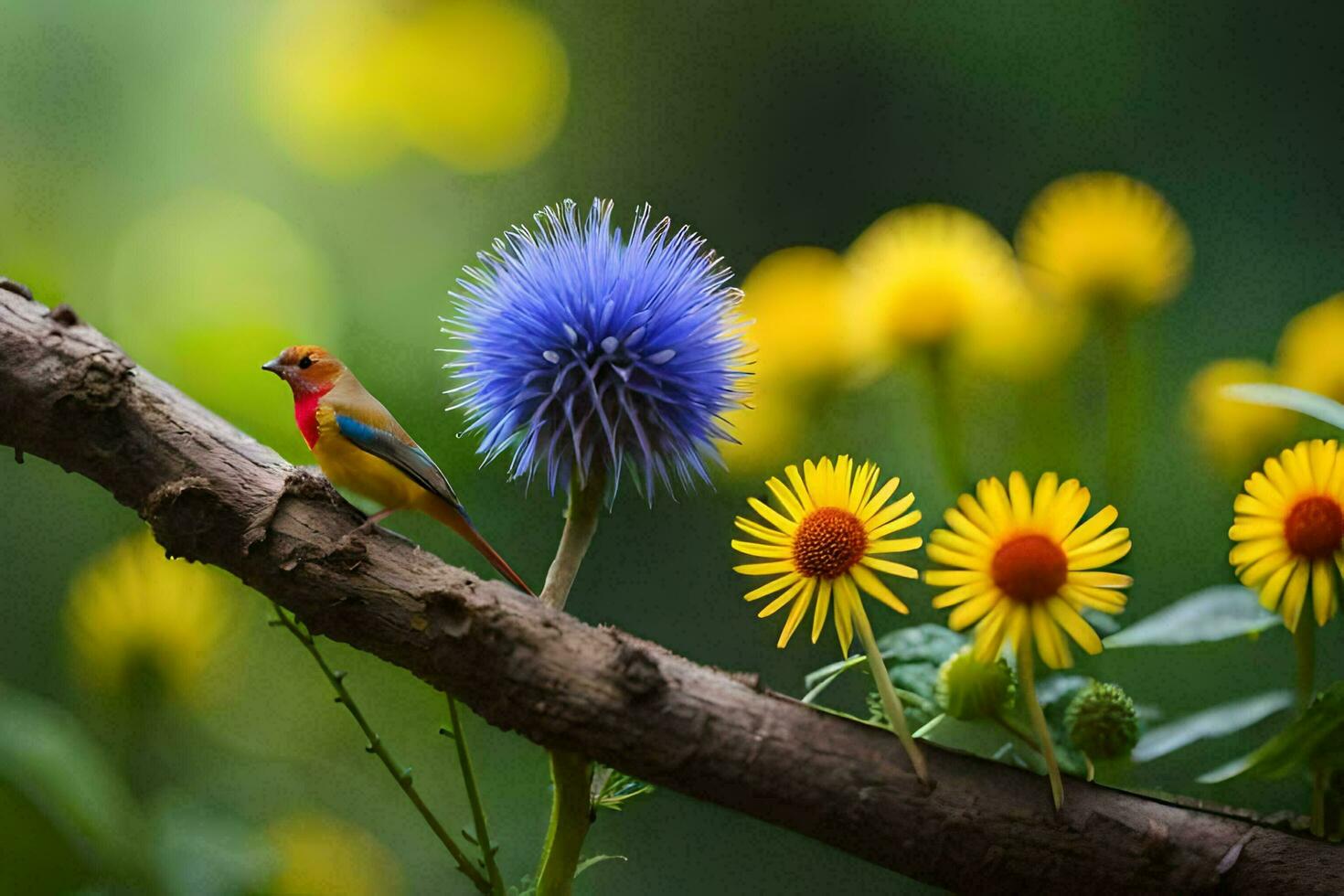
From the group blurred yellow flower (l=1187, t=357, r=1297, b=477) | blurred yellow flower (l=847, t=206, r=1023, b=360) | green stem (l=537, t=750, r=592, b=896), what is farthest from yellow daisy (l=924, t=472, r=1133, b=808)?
blurred yellow flower (l=1187, t=357, r=1297, b=477)

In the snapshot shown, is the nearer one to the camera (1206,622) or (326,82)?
(1206,622)

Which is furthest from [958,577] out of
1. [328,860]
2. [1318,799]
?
[328,860]

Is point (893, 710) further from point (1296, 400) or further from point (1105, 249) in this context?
point (1105, 249)

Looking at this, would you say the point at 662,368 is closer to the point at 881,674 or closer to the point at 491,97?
the point at 881,674

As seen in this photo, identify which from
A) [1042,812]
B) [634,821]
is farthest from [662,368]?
[634,821]

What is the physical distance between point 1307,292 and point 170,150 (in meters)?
1.25

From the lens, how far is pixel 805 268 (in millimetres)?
1000

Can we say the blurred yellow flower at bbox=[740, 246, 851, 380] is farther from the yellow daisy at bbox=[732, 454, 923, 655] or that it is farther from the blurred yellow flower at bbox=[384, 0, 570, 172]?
the blurred yellow flower at bbox=[384, 0, 570, 172]

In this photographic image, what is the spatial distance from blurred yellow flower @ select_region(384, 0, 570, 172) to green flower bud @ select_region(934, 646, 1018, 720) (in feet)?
2.98

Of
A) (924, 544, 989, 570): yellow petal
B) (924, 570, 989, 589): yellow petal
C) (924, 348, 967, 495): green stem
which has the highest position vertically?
(924, 348, 967, 495): green stem

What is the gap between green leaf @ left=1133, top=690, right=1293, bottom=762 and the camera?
2.43 feet

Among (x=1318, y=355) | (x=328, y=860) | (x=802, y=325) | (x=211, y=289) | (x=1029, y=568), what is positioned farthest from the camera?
(x=211, y=289)

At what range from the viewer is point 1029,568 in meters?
0.56

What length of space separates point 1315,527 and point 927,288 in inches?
13.8
